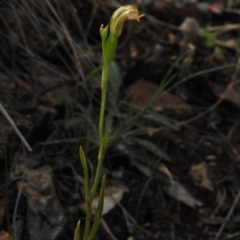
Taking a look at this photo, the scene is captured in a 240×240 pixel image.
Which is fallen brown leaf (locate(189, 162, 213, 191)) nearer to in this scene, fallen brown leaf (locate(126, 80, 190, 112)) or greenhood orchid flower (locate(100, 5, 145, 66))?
fallen brown leaf (locate(126, 80, 190, 112))

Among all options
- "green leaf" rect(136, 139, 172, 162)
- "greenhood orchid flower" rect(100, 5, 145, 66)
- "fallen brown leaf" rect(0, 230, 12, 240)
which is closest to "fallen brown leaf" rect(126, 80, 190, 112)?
"green leaf" rect(136, 139, 172, 162)

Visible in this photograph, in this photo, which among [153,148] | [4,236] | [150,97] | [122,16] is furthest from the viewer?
[150,97]

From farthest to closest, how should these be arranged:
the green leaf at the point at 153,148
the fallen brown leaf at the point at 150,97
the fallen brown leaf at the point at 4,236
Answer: the fallen brown leaf at the point at 150,97 < the green leaf at the point at 153,148 < the fallen brown leaf at the point at 4,236

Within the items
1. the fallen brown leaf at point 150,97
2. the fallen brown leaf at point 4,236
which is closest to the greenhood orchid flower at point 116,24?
the fallen brown leaf at point 4,236

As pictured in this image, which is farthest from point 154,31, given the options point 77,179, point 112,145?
point 77,179

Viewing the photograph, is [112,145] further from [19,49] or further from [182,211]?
[19,49]

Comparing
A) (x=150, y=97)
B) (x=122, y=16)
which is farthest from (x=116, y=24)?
(x=150, y=97)

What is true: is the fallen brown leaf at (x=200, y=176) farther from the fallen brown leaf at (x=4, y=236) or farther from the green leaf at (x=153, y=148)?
the fallen brown leaf at (x=4, y=236)

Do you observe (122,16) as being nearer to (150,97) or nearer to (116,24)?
(116,24)

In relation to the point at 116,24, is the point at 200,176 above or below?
below

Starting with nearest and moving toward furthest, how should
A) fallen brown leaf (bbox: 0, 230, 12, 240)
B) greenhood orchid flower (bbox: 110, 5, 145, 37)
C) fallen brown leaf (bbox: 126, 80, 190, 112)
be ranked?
1. greenhood orchid flower (bbox: 110, 5, 145, 37)
2. fallen brown leaf (bbox: 0, 230, 12, 240)
3. fallen brown leaf (bbox: 126, 80, 190, 112)

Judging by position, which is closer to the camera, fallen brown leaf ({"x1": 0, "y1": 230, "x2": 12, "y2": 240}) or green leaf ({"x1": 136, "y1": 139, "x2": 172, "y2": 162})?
fallen brown leaf ({"x1": 0, "y1": 230, "x2": 12, "y2": 240})
